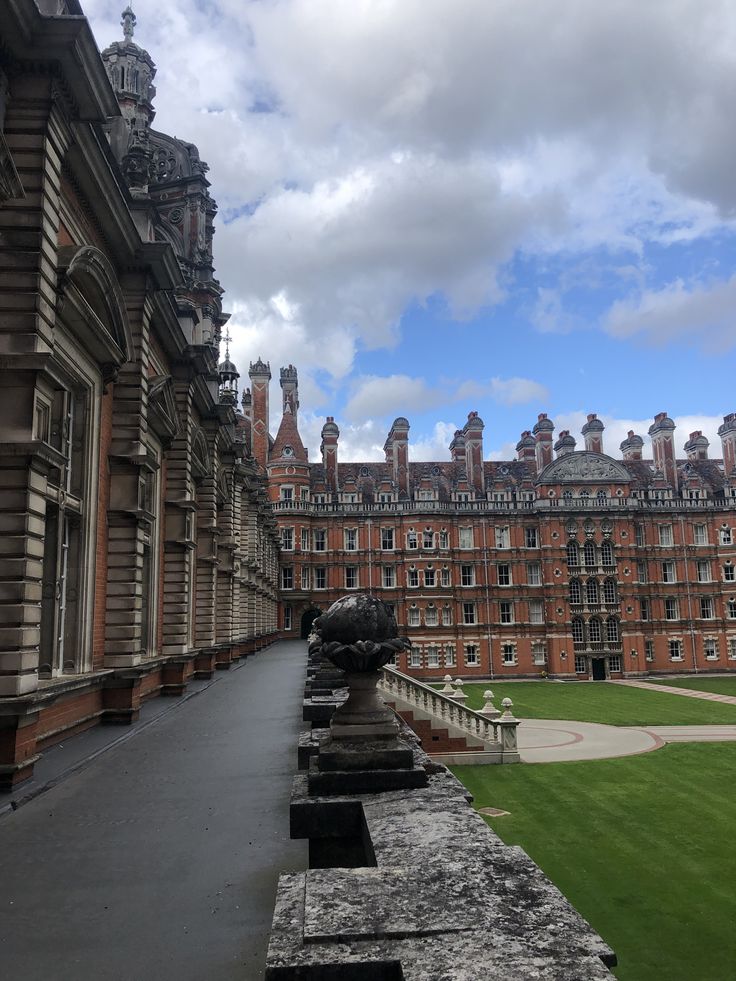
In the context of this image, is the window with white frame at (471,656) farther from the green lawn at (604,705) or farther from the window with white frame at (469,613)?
the green lawn at (604,705)

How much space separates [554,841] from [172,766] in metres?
10.2

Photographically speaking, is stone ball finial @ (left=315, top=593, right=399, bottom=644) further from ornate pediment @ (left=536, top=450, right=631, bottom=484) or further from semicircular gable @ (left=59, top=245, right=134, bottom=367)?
ornate pediment @ (left=536, top=450, right=631, bottom=484)

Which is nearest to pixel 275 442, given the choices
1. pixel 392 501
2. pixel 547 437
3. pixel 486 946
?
pixel 392 501

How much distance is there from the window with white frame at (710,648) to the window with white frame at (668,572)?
5.71 m

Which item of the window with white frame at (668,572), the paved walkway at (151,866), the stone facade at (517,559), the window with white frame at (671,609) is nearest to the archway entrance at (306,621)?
the stone facade at (517,559)

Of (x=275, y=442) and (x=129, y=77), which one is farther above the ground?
(x=129, y=77)

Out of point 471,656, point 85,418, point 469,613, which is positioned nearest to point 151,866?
point 85,418

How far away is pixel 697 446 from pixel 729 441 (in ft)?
19.9

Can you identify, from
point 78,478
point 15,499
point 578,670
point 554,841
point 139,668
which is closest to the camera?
point 15,499

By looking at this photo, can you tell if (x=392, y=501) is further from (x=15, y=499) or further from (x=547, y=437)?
(x=15, y=499)

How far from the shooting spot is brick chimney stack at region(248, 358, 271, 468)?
54.7 meters

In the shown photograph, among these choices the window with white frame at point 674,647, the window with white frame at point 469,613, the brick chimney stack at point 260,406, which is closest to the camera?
the brick chimney stack at point 260,406

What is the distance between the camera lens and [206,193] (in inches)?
1092

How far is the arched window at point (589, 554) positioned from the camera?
5912 cm
